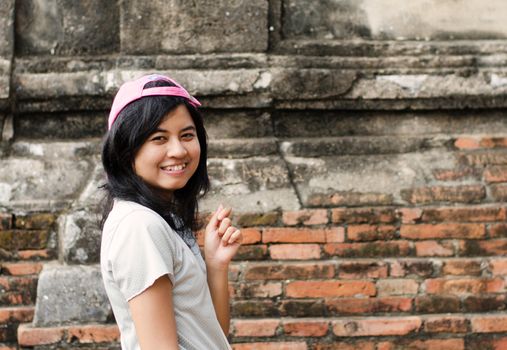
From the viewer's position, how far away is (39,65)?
4125mm

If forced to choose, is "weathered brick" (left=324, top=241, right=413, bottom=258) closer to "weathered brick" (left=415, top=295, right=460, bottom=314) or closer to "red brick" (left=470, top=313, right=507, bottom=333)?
"weathered brick" (left=415, top=295, right=460, bottom=314)

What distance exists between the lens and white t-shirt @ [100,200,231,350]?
1.97 m

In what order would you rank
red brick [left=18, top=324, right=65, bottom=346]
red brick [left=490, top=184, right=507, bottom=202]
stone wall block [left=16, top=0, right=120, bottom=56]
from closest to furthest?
red brick [left=18, top=324, right=65, bottom=346] < red brick [left=490, top=184, right=507, bottom=202] < stone wall block [left=16, top=0, right=120, bottom=56]

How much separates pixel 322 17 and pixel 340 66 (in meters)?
0.30

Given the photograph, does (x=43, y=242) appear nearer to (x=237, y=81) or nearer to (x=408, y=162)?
(x=237, y=81)

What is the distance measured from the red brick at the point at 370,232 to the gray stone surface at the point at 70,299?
1.15 metres

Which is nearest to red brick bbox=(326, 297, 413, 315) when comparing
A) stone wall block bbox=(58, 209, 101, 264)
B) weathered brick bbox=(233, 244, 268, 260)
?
weathered brick bbox=(233, 244, 268, 260)

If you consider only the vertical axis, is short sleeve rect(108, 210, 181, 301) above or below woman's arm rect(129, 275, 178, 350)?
above

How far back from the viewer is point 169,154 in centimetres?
222

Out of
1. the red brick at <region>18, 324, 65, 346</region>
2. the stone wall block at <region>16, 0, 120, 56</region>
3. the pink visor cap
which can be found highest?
the stone wall block at <region>16, 0, 120, 56</region>

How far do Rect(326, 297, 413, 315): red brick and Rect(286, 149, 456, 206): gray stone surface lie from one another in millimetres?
457

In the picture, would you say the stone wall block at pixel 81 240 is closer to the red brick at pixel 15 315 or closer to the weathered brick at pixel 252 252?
the red brick at pixel 15 315

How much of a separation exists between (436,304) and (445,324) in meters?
0.10

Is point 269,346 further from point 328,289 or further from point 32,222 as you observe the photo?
point 32,222
